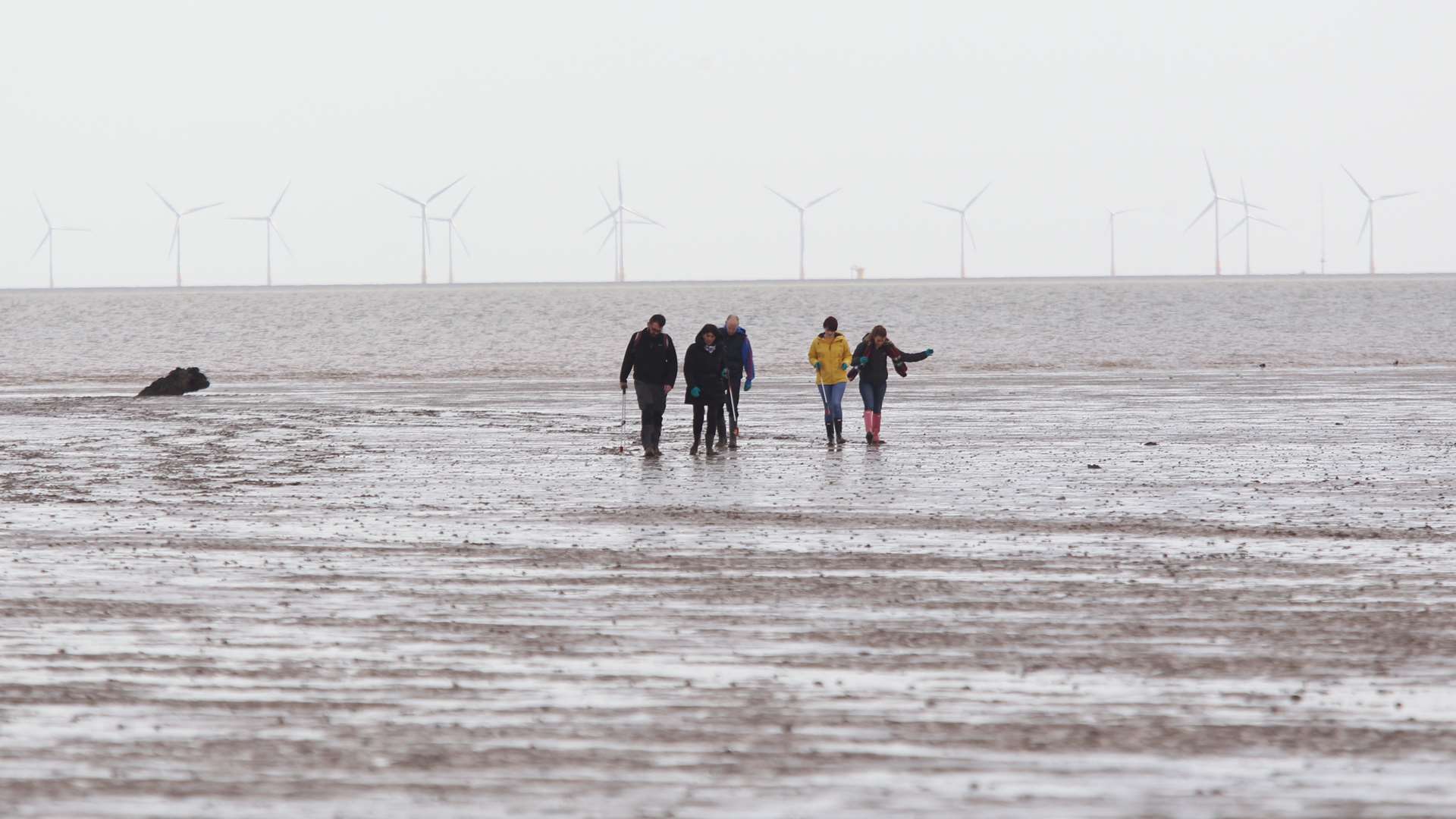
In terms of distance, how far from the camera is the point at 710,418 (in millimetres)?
22906

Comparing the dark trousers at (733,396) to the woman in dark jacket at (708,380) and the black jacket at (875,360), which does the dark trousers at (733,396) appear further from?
the black jacket at (875,360)

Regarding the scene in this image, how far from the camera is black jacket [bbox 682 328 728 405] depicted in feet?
75.3

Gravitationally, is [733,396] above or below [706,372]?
below

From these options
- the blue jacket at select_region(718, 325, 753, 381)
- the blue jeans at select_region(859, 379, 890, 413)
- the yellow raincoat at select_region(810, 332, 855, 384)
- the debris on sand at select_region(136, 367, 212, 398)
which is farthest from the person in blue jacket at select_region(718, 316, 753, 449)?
the debris on sand at select_region(136, 367, 212, 398)

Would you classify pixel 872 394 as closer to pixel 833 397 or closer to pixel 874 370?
pixel 874 370

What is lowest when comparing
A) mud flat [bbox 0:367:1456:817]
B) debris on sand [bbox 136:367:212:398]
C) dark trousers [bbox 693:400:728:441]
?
mud flat [bbox 0:367:1456:817]

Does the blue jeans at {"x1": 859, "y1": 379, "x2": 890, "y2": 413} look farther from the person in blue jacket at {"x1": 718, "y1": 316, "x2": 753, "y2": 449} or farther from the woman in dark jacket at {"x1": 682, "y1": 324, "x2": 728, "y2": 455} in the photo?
the woman in dark jacket at {"x1": 682, "y1": 324, "x2": 728, "y2": 455}

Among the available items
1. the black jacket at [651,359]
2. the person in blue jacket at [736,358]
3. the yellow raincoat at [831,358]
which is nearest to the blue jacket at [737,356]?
the person in blue jacket at [736,358]

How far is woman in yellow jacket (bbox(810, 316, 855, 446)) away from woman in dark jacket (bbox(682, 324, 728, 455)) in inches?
56.8

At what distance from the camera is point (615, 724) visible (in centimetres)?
716

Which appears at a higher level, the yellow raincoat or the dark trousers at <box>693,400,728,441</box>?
the yellow raincoat

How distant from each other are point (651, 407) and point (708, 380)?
95cm

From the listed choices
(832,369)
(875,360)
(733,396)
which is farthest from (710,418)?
(875,360)

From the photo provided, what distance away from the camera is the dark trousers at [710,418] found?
22.7 m
